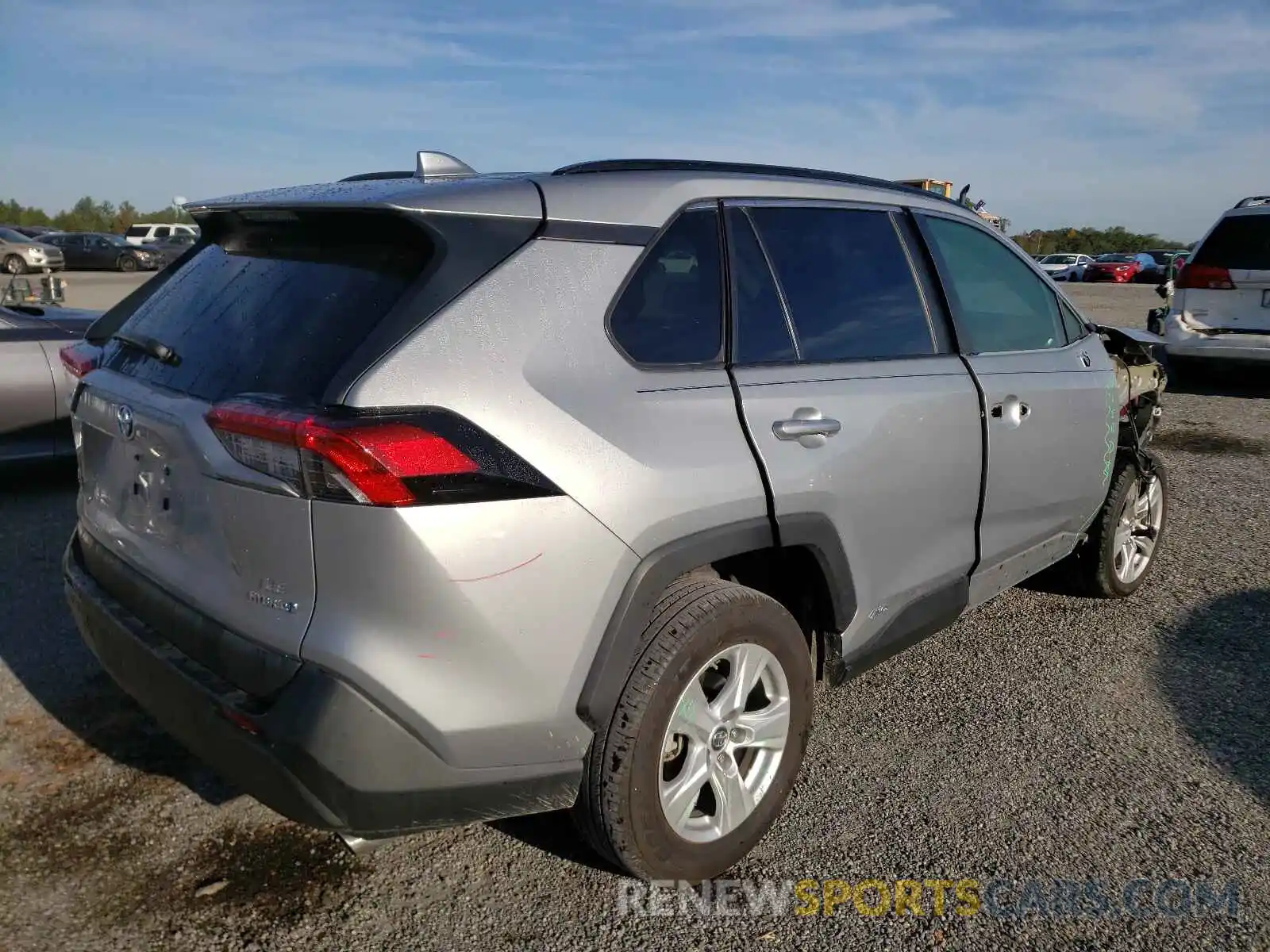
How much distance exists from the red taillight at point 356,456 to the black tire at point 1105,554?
3380 millimetres

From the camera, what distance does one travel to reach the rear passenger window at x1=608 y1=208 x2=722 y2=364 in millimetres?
2529

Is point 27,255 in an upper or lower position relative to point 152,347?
lower

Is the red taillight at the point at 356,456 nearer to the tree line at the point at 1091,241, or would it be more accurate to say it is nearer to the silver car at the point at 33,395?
the silver car at the point at 33,395

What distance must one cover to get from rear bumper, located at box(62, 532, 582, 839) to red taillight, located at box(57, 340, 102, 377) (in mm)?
922

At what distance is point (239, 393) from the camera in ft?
7.58

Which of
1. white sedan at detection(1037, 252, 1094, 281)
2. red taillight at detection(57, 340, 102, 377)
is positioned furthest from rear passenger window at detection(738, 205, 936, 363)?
white sedan at detection(1037, 252, 1094, 281)

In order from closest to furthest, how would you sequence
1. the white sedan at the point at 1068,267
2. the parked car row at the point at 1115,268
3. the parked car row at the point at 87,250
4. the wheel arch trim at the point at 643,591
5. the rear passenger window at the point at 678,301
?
the wheel arch trim at the point at 643,591
the rear passenger window at the point at 678,301
the parked car row at the point at 87,250
the parked car row at the point at 1115,268
the white sedan at the point at 1068,267

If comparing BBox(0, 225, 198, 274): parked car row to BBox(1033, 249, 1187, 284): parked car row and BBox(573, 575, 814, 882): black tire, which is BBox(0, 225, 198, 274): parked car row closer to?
BBox(1033, 249, 1187, 284): parked car row

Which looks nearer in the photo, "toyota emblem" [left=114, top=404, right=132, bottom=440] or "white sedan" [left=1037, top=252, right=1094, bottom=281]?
"toyota emblem" [left=114, top=404, right=132, bottom=440]

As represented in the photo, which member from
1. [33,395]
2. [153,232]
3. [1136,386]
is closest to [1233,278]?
[1136,386]

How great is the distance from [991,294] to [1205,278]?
24.2ft

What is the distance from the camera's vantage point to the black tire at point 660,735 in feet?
8.01

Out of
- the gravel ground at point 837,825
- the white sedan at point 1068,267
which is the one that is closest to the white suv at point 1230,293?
the gravel ground at point 837,825

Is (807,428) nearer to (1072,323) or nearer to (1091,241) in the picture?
(1072,323)
